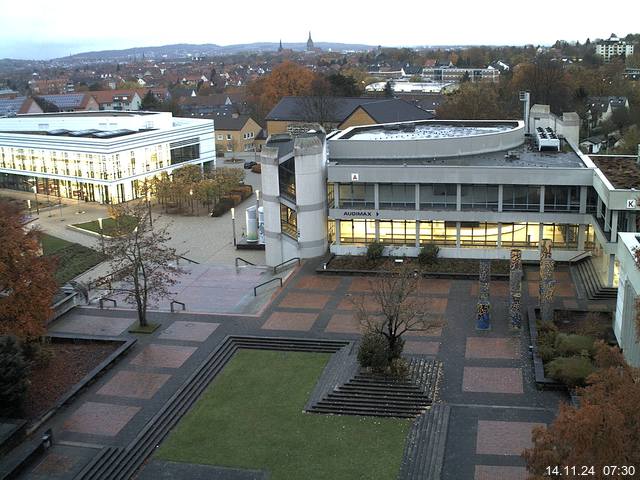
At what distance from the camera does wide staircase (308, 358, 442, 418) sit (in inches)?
963

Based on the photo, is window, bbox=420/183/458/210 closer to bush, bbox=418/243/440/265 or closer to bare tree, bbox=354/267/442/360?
bush, bbox=418/243/440/265

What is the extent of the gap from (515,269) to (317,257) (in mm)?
13626

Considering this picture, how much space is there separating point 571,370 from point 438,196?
17067mm

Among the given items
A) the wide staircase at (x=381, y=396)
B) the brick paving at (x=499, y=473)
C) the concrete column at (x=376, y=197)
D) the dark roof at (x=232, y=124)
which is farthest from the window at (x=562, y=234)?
the dark roof at (x=232, y=124)

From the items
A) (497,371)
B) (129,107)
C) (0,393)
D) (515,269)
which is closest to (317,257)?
(515,269)

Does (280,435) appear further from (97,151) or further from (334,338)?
(97,151)

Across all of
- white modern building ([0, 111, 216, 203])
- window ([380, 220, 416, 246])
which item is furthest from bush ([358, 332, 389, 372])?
white modern building ([0, 111, 216, 203])

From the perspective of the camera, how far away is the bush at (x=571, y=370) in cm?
2445

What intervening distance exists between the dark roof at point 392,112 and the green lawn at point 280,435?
5507 cm

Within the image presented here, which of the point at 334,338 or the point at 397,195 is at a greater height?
the point at 397,195

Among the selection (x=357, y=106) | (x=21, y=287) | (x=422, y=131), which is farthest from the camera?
(x=357, y=106)

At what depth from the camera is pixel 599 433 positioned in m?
13.3

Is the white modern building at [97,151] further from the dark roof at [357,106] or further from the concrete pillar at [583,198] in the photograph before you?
the concrete pillar at [583,198]

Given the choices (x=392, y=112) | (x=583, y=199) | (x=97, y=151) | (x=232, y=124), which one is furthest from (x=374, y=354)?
(x=232, y=124)
